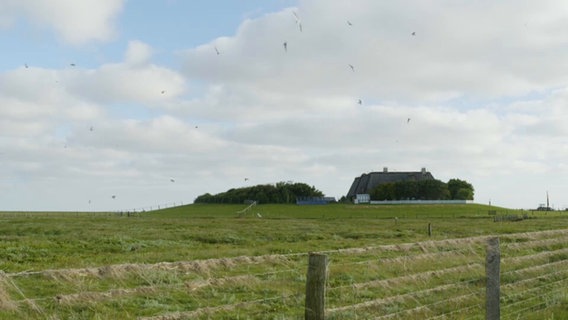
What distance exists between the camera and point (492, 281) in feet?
26.2

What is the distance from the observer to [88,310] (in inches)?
438

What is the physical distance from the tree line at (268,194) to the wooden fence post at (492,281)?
11942cm

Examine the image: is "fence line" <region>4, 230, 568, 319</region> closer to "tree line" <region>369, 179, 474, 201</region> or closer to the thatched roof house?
"tree line" <region>369, 179, 474, 201</region>

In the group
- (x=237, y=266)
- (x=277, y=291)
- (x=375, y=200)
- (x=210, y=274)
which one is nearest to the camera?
(x=277, y=291)

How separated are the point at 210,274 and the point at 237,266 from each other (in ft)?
5.27

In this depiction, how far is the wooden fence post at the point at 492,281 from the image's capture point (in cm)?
799

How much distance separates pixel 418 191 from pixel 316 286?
117 meters

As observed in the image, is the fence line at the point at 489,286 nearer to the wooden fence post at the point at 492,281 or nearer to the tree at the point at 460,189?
the wooden fence post at the point at 492,281

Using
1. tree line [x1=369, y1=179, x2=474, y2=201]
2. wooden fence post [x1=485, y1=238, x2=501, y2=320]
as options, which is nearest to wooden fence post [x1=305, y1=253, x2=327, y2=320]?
wooden fence post [x1=485, y1=238, x2=501, y2=320]

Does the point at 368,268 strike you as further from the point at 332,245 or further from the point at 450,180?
the point at 450,180

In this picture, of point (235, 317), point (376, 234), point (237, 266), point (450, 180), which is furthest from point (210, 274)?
point (450, 180)

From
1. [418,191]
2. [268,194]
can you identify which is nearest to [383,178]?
[418,191]

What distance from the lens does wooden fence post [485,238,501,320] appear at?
7988 mm

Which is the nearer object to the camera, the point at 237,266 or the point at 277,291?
the point at 277,291
